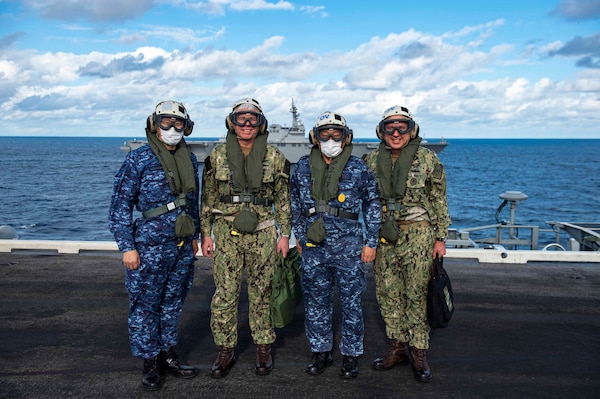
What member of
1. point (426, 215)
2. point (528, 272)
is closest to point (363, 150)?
point (528, 272)

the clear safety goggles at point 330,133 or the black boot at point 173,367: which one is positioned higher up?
the clear safety goggles at point 330,133

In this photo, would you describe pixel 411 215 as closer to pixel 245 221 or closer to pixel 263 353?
pixel 245 221

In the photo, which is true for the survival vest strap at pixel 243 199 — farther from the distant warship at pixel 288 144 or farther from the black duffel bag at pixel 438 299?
the distant warship at pixel 288 144

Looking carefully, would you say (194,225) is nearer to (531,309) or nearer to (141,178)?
(141,178)

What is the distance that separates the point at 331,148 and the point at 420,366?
2.00 metres

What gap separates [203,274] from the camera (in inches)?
280

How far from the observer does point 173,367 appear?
13.6 feet

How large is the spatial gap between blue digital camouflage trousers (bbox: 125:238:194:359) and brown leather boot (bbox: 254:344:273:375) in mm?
742

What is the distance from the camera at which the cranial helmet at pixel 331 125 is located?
3900 mm

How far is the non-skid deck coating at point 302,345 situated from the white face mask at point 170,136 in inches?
78.4

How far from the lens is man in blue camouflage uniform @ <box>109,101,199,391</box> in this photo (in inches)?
148

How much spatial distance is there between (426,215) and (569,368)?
1.90 metres

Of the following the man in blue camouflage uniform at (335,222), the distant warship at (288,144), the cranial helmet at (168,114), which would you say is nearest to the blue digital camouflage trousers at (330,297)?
the man in blue camouflage uniform at (335,222)

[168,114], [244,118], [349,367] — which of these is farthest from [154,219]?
[349,367]
